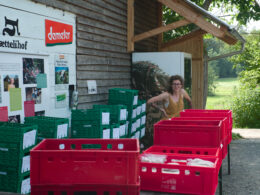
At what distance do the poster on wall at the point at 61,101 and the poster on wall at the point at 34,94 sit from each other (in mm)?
532

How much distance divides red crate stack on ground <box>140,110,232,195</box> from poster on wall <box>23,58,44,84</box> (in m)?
2.36

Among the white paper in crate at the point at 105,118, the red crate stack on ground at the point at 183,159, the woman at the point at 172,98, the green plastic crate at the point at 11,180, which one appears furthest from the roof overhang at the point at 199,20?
the green plastic crate at the point at 11,180

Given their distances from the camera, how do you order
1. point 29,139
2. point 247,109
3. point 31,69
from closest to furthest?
point 29,139, point 31,69, point 247,109

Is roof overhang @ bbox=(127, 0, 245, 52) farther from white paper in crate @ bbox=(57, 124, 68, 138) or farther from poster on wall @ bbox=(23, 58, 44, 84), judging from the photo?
white paper in crate @ bbox=(57, 124, 68, 138)

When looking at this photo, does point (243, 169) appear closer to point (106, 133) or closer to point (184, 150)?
point (106, 133)

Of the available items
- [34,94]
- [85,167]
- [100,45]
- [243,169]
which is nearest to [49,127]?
[34,94]

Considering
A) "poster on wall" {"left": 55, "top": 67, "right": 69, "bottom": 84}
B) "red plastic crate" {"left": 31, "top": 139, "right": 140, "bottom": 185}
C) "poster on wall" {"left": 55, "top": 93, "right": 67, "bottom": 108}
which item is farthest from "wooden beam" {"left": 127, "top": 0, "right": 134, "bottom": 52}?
"red plastic crate" {"left": 31, "top": 139, "right": 140, "bottom": 185}

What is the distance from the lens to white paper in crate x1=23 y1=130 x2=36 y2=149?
4.19 m

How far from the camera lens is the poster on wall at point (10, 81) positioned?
511 cm

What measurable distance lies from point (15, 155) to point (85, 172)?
2.11 metres

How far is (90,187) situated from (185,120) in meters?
2.57

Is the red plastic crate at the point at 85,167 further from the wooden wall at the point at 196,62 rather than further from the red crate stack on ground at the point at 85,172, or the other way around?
the wooden wall at the point at 196,62

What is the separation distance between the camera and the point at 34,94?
5809mm

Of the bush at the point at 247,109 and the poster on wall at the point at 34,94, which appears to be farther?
the bush at the point at 247,109
